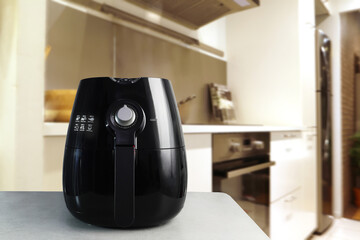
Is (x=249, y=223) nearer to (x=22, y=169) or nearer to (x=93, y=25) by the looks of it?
(x=22, y=169)

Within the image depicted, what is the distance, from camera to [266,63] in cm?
253

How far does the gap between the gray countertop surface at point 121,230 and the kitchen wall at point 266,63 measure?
212cm

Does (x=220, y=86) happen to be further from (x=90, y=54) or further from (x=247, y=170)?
(x=90, y=54)

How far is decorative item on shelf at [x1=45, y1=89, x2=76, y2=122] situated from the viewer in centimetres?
109

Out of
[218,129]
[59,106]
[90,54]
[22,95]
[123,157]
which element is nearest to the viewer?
[123,157]

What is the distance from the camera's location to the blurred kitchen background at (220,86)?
80 centimetres

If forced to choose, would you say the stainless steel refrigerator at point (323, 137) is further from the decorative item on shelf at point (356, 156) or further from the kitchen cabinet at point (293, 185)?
the decorative item on shelf at point (356, 156)

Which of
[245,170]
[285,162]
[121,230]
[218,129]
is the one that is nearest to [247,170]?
[245,170]

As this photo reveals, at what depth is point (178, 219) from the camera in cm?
39

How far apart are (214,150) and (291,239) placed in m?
1.17

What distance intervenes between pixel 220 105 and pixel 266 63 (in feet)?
1.94

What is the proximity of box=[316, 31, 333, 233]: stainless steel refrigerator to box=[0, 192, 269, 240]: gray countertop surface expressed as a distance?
2.50m

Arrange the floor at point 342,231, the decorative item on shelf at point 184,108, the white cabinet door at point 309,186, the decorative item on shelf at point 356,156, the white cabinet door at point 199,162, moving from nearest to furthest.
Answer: the white cabinet door at point 199,162 → the decorative item on shelf at point 184,108 → the white cabinet door at point 309,186 → the floor at point 342,231 → the decorative item on shelf at point 356,156

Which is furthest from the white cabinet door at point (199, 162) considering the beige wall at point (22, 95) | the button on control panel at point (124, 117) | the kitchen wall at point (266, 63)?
the kitchen wall at point (266, 63)
